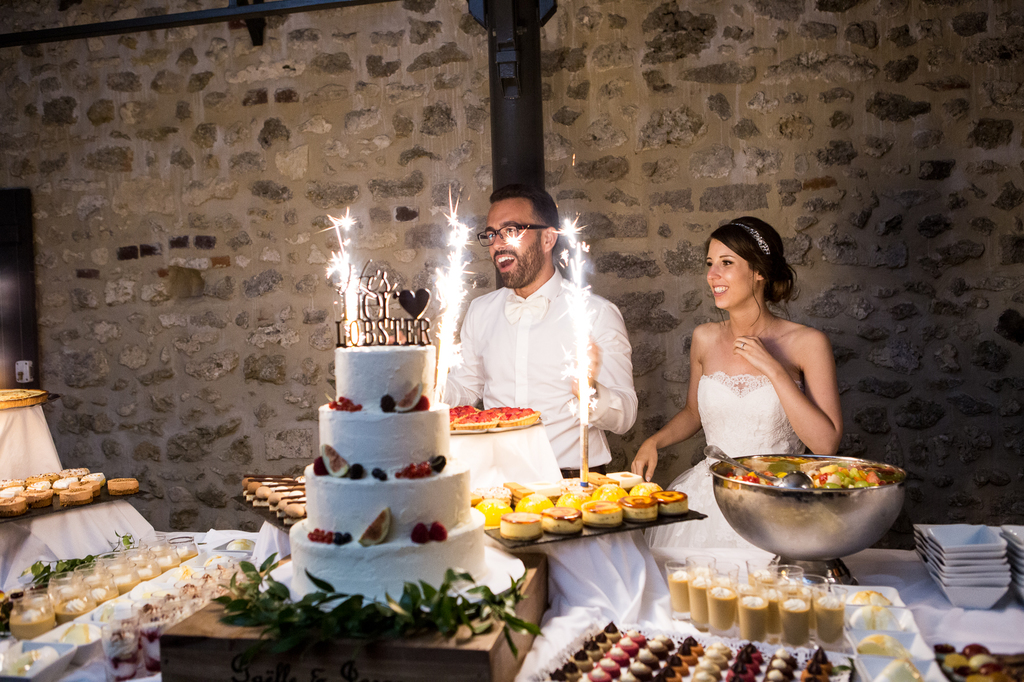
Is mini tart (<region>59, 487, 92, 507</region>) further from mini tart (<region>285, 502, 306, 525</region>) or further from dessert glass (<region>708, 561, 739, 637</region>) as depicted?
dessert glass (<region>708, 561, 739, 637</region>)

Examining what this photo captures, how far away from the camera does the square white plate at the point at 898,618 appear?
1.68 metres

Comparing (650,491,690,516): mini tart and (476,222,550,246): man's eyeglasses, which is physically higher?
(476,222,550,246): man's eyeglasses

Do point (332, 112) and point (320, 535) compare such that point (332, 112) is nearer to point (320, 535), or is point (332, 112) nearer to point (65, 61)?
point (65, 61)

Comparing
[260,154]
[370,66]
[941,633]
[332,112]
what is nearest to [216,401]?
[260,154]

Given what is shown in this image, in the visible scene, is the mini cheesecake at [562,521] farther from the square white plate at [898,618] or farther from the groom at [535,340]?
the groom at [535,340]

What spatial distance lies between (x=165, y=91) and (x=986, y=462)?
561cm

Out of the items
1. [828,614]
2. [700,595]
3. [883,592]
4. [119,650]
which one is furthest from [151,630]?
[883,592]

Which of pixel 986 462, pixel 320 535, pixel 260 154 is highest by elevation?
pixel 260 154

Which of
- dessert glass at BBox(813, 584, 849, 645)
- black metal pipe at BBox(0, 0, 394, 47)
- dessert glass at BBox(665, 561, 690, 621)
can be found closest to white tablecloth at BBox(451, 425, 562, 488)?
dessert glass at BBox(665, 561, 690, 621)

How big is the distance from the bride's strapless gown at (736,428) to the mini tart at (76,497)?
90.7 inches

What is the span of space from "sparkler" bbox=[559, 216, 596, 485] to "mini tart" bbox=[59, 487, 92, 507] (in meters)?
1.84

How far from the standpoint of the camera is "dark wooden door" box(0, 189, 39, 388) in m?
4.89

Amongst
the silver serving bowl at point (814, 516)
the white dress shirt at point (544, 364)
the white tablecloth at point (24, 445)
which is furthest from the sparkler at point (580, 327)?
the white tablecloth at point (24, 445)

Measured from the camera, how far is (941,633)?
1795mm
